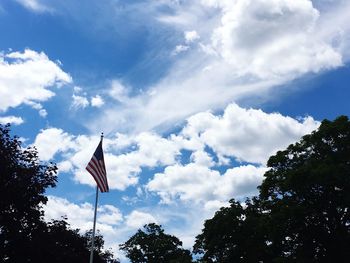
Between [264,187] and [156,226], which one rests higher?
[156,226]

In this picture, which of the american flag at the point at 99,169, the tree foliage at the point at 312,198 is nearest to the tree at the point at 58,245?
the american flag at the point at 99,169

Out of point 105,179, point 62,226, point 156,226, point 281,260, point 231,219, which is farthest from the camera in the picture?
point 156,226

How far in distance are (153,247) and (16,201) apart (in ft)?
184

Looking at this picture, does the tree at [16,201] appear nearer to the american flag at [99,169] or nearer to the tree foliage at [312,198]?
the american flag at [99,169]

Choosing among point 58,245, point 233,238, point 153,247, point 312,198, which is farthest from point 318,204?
point 153,247

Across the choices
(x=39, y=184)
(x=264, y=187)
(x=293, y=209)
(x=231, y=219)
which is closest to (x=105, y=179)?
(x=39, y=184)

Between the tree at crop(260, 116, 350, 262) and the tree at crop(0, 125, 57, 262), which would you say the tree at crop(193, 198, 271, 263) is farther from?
the tree at crop(0, 125, 57, 262)

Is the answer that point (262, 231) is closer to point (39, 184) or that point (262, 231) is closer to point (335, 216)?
point (335, 216)

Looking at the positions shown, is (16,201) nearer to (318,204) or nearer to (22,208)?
(22,208)

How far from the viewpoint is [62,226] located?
41938 mm

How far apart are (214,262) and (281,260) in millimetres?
14569

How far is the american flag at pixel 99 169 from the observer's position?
2330 centimetres

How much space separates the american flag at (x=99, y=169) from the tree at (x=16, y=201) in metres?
9.66

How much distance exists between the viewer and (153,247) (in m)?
84.6
